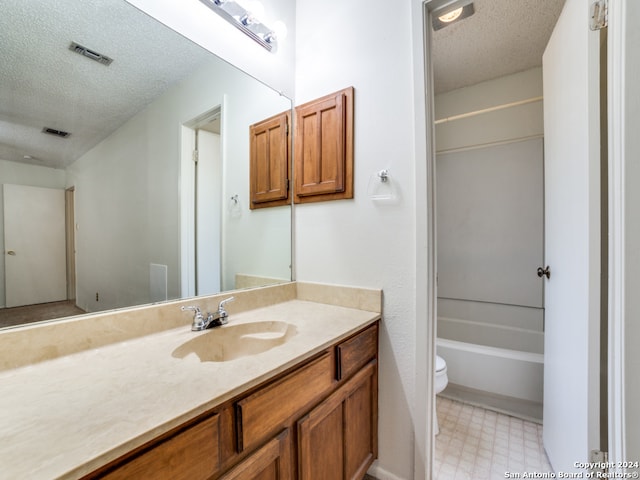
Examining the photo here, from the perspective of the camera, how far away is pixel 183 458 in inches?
21.5

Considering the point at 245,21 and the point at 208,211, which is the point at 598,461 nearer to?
the point at 208,211

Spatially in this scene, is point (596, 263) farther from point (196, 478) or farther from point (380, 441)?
point (196, 478)

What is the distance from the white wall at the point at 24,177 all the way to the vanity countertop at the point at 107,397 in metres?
0.36

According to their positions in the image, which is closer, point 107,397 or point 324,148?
point 107,397

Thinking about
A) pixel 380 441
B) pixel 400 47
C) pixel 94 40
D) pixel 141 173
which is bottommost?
pixel 380 441

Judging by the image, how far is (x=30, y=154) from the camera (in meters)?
0.84

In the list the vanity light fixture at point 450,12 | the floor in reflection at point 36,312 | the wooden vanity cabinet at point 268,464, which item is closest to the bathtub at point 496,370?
the wooden vanity cabinet at point 268,464

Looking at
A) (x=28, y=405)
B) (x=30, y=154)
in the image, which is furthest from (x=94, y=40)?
(x=28, y=405)

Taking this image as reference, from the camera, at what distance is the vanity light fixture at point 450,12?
45.8 inches

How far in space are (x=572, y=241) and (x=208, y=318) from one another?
4.89ft

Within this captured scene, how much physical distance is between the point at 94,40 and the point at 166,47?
0.80ft

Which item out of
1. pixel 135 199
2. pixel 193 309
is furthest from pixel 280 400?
pixel 135 199

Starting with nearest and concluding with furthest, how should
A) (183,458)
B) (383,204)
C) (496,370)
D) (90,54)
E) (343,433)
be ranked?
(183,458) → (90,54) → (343,433) → (383,204) → (496,370)

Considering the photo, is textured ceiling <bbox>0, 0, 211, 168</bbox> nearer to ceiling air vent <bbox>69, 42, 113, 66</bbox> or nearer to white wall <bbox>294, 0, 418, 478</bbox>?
ceiling air vent <bbox>69, 42, 113, 66</bbox>
